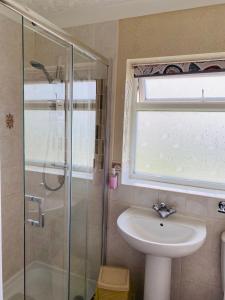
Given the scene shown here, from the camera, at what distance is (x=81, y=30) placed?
2021 millimetres

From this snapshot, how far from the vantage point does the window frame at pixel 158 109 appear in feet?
6.14

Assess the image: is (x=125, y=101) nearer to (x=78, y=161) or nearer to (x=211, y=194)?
(x=78, y=161)

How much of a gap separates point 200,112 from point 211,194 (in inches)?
25.4

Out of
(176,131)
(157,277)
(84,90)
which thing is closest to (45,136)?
(84,90)

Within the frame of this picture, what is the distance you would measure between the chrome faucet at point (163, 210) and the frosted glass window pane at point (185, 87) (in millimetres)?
876

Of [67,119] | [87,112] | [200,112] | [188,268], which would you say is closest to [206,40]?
[200,112]

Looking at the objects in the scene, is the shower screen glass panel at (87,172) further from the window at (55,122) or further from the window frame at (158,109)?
the window frame at (158,109)

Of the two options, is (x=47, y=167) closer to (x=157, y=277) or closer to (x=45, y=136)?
(x=45, y=136)

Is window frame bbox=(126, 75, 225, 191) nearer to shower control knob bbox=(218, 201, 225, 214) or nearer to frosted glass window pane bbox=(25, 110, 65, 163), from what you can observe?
shower control knob bbox=(218, 201, 225, 214)

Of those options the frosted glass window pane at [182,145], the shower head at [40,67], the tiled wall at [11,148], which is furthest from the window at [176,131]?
the tiled wall at [11,148]

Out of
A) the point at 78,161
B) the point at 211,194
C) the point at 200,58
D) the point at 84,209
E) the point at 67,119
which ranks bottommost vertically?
the point at 84,209

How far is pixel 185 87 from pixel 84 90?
82 cm

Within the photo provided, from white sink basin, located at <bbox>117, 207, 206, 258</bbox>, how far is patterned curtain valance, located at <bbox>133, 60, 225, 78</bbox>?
110cm

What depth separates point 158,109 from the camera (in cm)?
202
